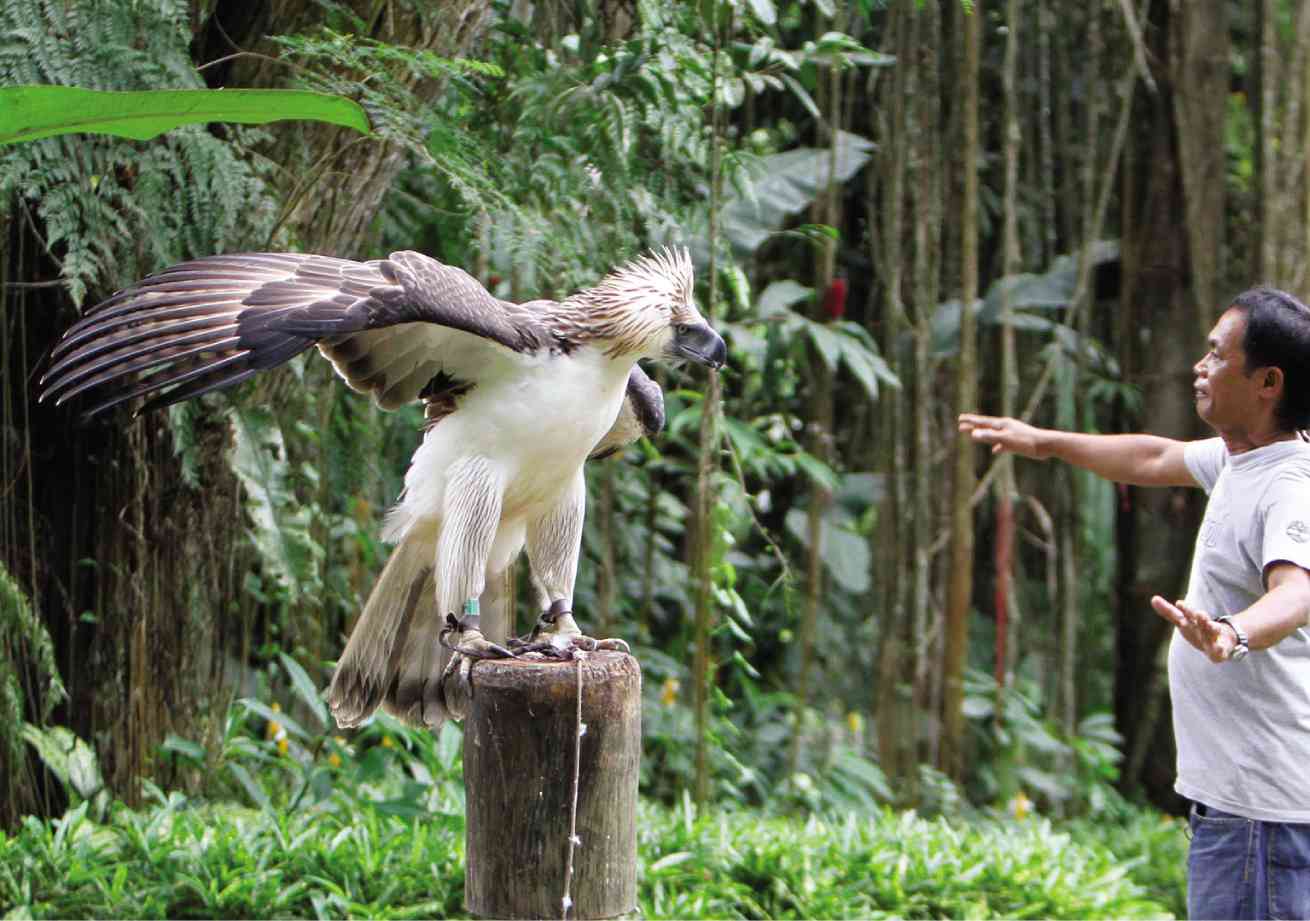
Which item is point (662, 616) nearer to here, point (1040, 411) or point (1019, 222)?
point (1040, 411)

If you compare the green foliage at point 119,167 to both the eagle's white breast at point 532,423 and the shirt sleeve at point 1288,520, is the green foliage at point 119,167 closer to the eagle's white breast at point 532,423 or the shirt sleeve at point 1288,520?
the eagle's white breast at point 532,423

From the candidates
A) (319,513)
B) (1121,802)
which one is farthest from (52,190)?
(1121,802)

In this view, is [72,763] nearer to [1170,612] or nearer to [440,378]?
[440,378]

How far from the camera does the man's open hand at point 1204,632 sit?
237 centimetres

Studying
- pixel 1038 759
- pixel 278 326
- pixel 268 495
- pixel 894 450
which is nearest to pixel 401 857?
pixel 268 495

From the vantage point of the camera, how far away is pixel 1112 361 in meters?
7.45

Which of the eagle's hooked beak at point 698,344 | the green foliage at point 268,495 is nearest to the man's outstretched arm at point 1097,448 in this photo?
the eagle's hooked beak at point 698,344

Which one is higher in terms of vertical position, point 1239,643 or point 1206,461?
point 1206,461

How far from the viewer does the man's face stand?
280 centimetres

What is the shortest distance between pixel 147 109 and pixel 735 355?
3.44 meters

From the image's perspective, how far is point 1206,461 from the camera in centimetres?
310

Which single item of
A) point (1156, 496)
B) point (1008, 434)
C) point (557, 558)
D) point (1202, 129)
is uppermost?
point (1202, 129)

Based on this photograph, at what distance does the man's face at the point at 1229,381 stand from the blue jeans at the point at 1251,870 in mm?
788

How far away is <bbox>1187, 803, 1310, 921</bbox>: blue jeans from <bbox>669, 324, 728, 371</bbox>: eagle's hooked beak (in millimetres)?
1367
